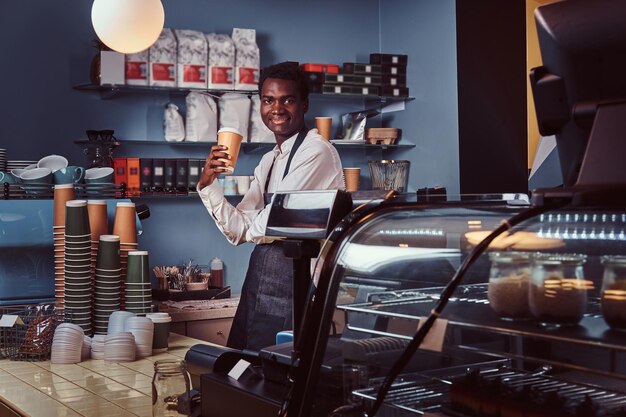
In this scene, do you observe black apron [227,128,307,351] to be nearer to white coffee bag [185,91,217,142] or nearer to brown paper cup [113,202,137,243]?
brown paper cup [113,202,137,243]

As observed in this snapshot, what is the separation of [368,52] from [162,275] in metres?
2.45

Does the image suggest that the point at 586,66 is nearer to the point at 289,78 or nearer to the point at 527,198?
the point at 527,198

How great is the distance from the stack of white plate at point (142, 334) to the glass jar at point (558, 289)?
1948 mm

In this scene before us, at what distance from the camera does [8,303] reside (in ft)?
13.0

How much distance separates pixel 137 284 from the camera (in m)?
3.37

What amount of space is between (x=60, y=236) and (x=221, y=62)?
2.48 meters

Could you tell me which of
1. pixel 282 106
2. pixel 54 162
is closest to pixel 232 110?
pixel 54 162

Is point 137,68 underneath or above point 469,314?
above

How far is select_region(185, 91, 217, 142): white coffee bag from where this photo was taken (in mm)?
5746

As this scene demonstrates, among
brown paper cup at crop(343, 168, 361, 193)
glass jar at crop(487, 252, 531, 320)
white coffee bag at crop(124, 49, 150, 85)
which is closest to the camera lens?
glass jar at crop(487, 252, 531, 320)

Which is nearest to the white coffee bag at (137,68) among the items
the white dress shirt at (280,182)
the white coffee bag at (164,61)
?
the white coffee bag at (164,61)

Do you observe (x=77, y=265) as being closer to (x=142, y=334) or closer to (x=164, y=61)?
(x=142, y=334)

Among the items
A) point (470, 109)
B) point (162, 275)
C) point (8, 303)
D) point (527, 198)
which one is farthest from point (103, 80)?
point (527, 198)

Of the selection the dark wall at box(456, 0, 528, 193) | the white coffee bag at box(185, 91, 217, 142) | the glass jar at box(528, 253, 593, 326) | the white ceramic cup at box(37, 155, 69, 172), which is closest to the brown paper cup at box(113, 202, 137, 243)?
the white ceramic cup at box(37, 155, 69, 172)
